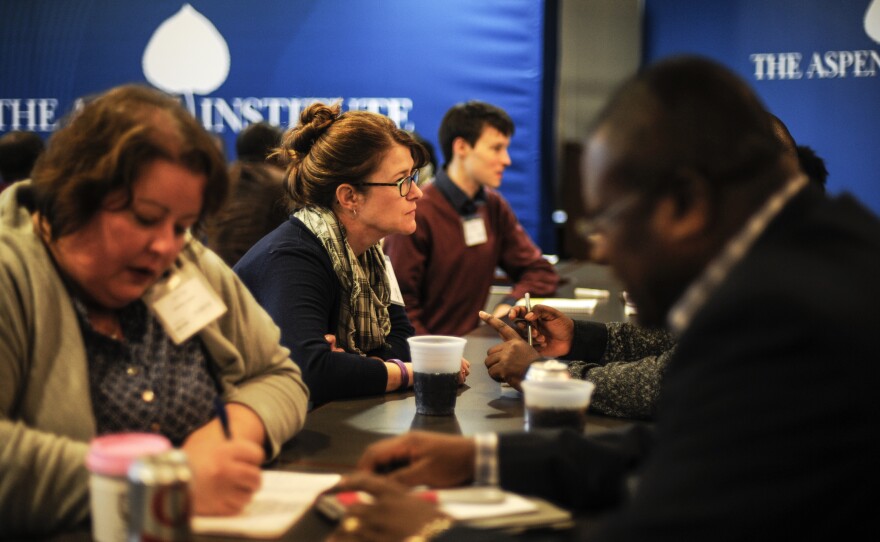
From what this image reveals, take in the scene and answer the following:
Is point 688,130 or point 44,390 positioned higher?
point 688,130

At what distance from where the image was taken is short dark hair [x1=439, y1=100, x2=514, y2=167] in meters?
4.82

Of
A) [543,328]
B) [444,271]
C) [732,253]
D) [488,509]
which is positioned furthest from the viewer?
[444,271]

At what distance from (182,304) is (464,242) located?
295 centimetres

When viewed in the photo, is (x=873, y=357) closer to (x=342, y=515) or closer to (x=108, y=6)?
(x=342, y=515)

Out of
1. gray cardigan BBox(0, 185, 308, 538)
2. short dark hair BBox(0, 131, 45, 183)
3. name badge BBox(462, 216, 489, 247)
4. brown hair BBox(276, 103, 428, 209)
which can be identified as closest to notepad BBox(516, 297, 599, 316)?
name badge BBox(462, 216, 489, 247)

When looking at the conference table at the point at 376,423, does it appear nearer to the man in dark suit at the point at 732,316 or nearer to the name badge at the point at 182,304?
the name badge at the point at 182,304

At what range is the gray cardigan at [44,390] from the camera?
1.31m

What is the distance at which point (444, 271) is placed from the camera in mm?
4434

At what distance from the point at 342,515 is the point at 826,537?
0.67m

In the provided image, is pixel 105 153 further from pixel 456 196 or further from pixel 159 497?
pixel 456 196

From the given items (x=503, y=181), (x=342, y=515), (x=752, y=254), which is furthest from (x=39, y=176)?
(x=503, y=181)

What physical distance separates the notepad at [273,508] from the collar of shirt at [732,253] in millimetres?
646

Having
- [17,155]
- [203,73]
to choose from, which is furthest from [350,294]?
[203,73]

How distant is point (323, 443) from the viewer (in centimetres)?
184
